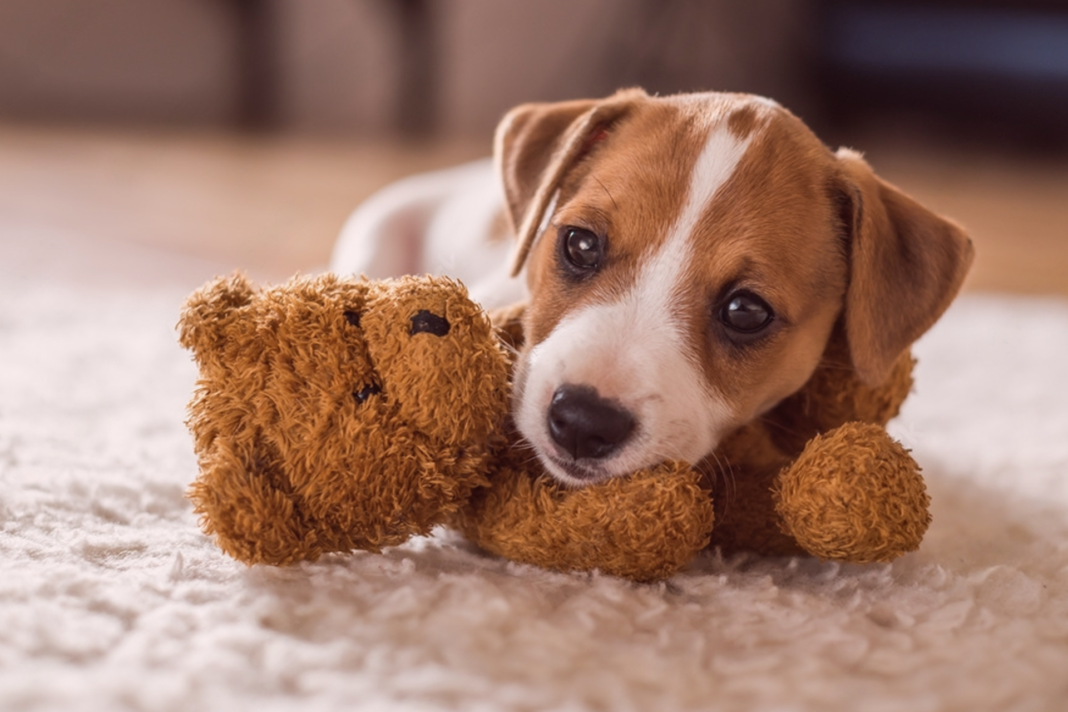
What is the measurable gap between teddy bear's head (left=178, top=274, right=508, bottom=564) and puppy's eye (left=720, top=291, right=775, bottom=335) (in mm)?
536

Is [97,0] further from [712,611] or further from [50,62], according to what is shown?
[712,611]

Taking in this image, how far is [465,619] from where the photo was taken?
1559 millimetres

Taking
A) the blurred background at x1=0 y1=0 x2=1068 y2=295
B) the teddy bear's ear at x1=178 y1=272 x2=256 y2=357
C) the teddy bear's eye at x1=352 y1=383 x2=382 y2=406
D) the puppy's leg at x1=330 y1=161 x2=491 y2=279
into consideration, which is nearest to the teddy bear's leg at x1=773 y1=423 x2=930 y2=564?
the teddy bear's eye at x1=352 y1=383 x2=382 y2=406

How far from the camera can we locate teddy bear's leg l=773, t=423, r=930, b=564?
67.8 inches

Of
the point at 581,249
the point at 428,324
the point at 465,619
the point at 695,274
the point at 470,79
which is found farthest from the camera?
the point at 470,79

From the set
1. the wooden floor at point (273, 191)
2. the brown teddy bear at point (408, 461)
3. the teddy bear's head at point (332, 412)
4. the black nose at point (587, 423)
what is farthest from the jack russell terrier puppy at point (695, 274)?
the wooden floor at point (273, 191)

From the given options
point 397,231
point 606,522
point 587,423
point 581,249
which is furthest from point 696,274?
point 397,231

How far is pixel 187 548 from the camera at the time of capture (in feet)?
6.00

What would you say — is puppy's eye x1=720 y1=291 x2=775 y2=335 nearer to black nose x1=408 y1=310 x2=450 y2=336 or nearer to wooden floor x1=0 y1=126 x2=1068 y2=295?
black nose x1=408 y1=310 x2=450 y2=336

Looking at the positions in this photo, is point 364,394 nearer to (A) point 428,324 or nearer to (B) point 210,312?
(A) point 428,324

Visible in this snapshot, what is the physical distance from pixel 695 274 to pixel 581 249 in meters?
0.25

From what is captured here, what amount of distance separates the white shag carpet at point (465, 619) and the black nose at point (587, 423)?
22cm

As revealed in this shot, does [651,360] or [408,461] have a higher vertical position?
[651,360]

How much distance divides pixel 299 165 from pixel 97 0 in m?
2.84
